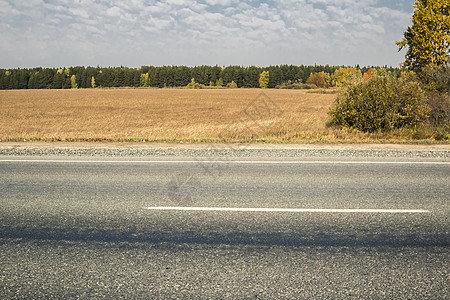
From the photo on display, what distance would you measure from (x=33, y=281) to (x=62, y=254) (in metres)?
0.57

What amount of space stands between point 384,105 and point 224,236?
452 inches

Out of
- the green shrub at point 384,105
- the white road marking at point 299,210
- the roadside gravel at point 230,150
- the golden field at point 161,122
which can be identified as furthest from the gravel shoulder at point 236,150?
the white road marking at point 299,210

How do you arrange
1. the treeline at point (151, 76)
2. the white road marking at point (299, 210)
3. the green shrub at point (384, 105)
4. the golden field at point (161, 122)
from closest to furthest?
1. the white road marking at point (299, 210)
2. the green shrub at point (384, 105)
3. the golden field at point (161, 122)
4. the treeline at point (151, 76)

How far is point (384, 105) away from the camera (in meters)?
13.6

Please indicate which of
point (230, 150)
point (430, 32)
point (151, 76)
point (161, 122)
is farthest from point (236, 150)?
point (151, 76)

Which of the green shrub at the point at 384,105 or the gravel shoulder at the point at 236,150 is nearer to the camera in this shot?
the gravel shoulder at the point at 236,150

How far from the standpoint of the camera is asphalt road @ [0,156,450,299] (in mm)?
3258

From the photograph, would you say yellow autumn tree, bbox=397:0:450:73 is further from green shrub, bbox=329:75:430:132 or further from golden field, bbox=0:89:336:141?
golden field, bbox=0:89:336:141

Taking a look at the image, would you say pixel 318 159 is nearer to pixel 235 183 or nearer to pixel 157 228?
pixel 235 183

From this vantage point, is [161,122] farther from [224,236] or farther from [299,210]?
[224,236]

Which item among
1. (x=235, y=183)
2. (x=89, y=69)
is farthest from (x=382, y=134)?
(x=89, y=69)

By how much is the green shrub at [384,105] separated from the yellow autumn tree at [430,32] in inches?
114

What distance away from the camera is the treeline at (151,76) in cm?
13212

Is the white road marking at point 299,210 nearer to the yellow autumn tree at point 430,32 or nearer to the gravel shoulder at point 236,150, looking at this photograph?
the gravel shoulder at point 236,150
